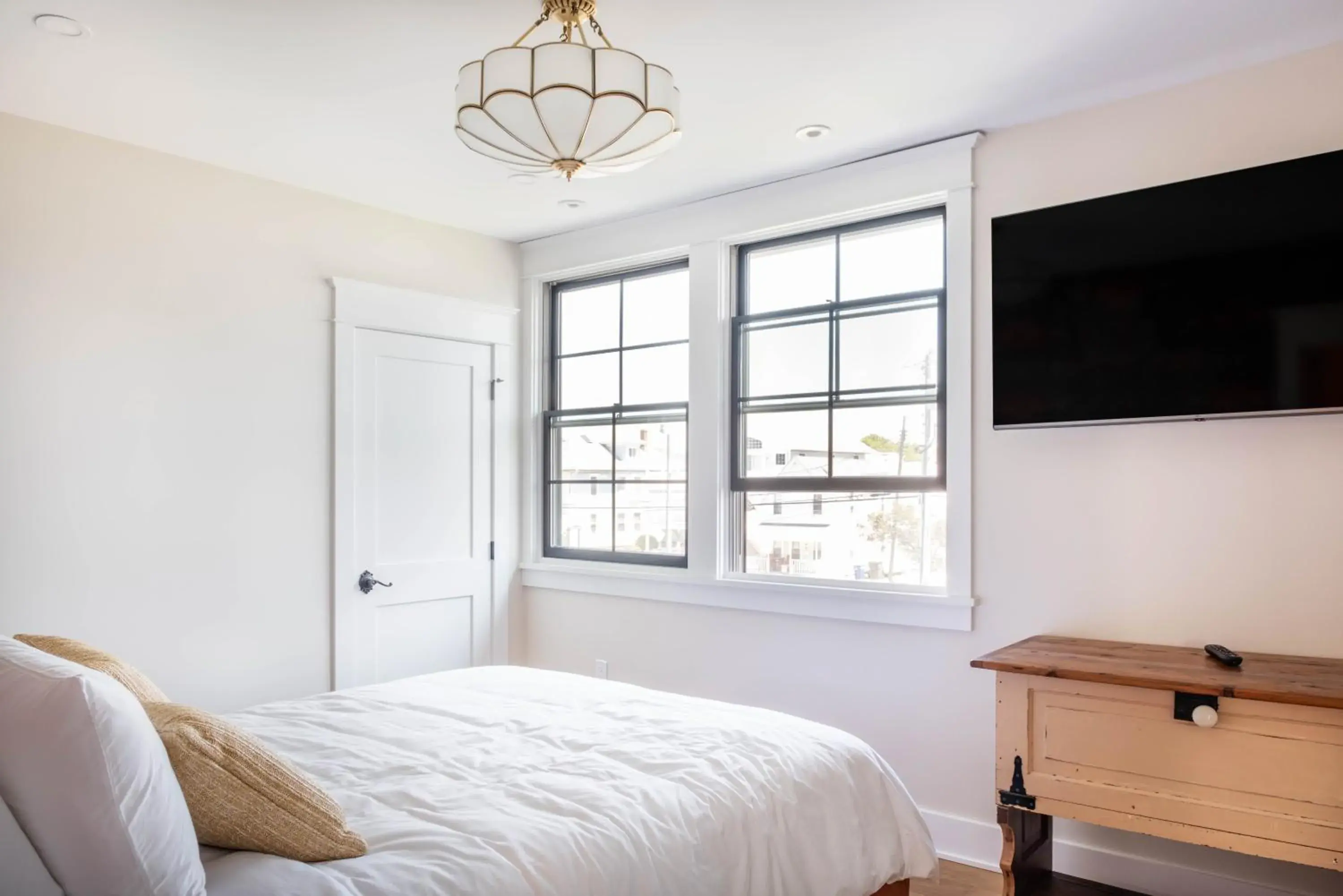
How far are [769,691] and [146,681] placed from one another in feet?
7.62

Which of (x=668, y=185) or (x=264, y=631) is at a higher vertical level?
(x=668, y=185)

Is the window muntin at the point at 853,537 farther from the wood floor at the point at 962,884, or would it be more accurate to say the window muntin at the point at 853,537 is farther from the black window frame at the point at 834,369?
the wood floor at the point at 962,884

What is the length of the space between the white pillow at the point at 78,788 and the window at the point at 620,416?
9.62 ft

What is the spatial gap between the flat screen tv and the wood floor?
1507mm

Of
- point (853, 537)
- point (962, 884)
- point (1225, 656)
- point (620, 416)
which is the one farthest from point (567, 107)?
point (962, 884)

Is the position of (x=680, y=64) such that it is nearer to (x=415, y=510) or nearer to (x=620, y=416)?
(x=620, y=416)

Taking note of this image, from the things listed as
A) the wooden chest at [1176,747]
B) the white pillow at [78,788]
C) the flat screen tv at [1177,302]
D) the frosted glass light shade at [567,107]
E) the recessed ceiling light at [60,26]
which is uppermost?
the recessed ceiling light at [60,26]

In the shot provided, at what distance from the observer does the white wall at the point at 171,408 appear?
2945 mm

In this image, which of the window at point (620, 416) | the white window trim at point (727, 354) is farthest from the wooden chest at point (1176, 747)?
the window at point (620, 416)

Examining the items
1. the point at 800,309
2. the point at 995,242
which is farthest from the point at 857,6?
the point at 800,309

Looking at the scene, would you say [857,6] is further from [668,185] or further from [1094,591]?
[1094,591]

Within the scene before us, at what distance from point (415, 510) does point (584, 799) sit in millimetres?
2594

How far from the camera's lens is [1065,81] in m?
2.71

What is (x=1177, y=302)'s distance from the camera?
2.53 metres
